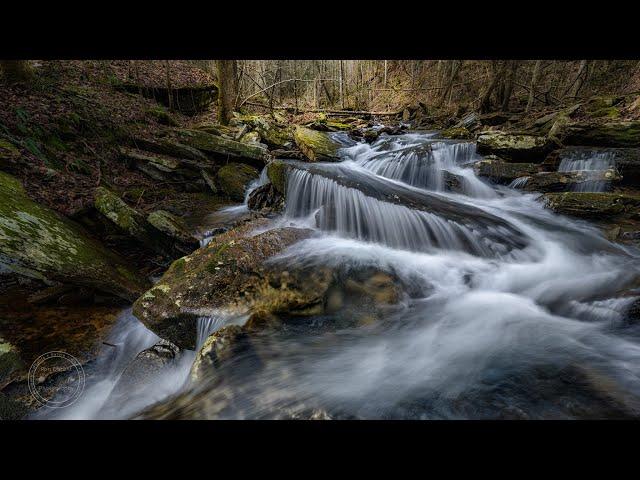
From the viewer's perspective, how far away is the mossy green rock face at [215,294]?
339cm

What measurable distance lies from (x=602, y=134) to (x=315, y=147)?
8418mm

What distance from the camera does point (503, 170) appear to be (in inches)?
336

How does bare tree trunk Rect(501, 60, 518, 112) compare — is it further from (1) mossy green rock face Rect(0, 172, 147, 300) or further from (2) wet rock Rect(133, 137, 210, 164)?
(1) mossy green rock face Rect(0, 172, 147, 300)

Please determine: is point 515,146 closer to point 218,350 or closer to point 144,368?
point 218,350

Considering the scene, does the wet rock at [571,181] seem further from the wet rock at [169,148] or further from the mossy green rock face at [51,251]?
the mossy green rock face at [51,251]

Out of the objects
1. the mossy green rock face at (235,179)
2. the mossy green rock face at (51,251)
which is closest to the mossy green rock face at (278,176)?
the mossy green rock face at (235,179)

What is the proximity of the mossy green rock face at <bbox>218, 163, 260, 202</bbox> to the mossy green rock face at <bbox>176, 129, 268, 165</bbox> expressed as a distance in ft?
1.22

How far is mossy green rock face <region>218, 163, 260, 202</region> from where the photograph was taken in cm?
846

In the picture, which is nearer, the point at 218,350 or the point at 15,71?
the point at 218,350

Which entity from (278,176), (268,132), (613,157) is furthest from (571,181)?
(268,132)

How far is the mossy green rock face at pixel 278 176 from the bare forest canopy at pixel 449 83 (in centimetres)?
501

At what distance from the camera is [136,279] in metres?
4.85
